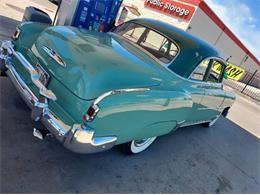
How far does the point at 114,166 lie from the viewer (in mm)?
3199

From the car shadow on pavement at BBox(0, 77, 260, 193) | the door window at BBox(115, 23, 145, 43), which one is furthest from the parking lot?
the door window at BBox(115, 23, 145, 43)

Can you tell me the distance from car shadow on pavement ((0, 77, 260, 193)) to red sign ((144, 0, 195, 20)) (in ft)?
58.7

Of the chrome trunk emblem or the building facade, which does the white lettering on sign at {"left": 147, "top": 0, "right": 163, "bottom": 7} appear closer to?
the building facade

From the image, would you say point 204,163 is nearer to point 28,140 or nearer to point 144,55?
point 144,55

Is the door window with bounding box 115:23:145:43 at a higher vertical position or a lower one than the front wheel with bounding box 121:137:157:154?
higher

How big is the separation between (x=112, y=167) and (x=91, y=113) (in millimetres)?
1126

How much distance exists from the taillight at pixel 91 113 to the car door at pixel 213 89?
2477 mm

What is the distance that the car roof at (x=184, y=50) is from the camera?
11.6 feet

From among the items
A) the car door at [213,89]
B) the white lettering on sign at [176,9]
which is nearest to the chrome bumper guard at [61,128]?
the car door at [213,89]

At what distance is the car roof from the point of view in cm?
354

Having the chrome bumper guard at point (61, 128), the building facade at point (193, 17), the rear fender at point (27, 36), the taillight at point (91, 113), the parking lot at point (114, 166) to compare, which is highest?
the building facade at point (193, 17)

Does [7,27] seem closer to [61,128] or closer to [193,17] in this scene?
[61,128]

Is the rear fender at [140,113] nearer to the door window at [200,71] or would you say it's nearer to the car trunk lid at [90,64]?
the car trunk lid at [90,64]

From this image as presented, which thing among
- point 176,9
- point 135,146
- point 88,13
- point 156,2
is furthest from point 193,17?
point 135,146
